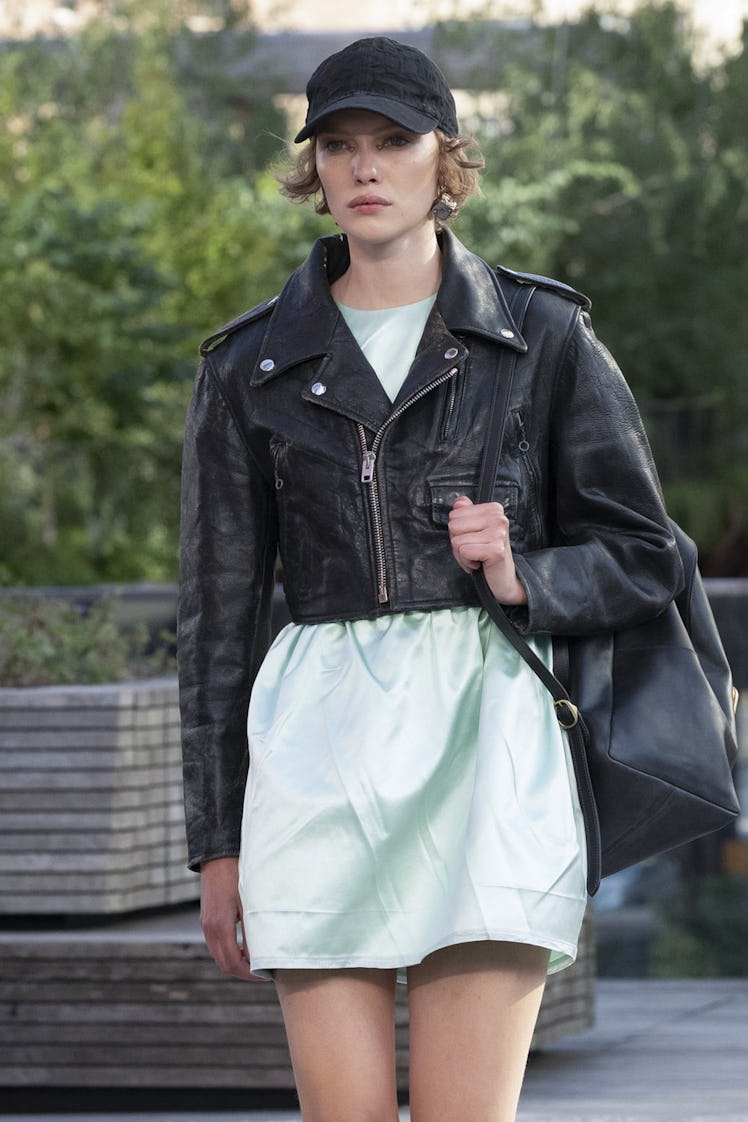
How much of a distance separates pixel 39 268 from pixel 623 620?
67.4 feet

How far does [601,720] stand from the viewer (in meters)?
2.67

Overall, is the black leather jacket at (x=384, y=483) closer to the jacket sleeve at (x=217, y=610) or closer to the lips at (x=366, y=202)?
the jacket sleeve at (x=217, y=610)

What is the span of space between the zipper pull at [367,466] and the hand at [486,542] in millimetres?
139

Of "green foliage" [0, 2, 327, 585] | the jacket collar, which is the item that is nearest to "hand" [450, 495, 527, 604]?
the jacket collar

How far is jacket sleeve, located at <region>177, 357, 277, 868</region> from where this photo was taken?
281 cm

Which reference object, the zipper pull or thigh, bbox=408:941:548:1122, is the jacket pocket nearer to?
the zipper pull

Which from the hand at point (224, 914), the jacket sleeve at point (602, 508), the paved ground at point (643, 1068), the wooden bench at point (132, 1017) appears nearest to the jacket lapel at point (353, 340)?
the jacket sleeve at point (602, 508)

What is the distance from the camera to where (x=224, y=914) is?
108 inches

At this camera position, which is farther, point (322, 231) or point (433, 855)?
point (322, 231)

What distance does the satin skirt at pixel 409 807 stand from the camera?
2.54 meters

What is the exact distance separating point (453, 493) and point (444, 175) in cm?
45

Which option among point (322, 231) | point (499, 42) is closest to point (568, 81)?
point (499, 42)

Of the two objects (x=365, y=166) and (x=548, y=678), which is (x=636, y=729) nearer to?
(x=548, y=678)

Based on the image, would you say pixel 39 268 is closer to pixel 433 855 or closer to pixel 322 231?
pixel 322 231
